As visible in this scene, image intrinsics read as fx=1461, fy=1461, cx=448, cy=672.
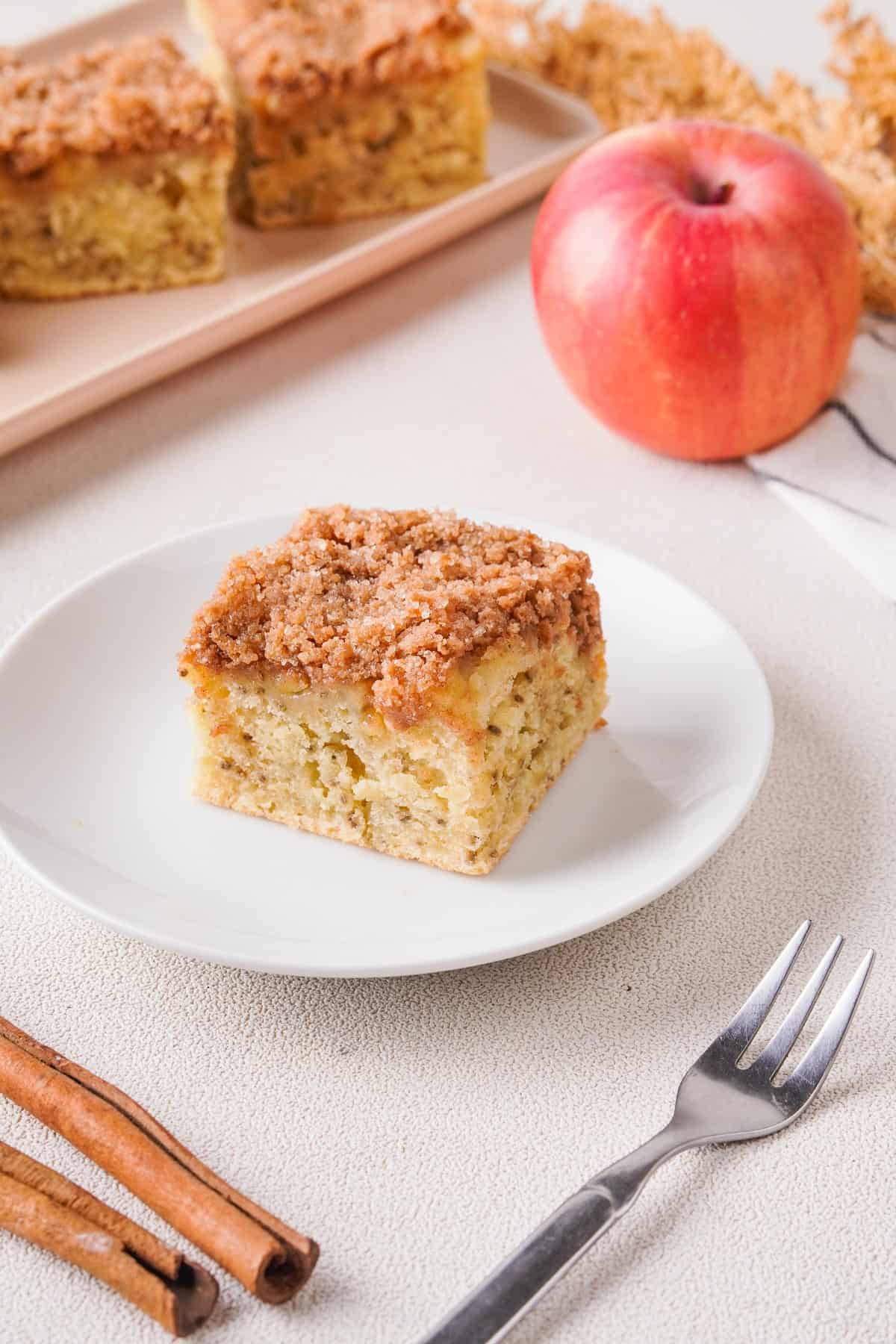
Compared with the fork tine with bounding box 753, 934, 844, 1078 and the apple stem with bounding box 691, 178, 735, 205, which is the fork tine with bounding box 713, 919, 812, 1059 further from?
the apple stem with bounding box 691, 178, 735, 205

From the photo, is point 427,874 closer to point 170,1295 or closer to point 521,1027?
point 521,1027

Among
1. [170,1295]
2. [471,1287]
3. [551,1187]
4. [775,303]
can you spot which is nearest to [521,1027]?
[551,1187]

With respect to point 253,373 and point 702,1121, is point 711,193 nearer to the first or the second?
point 253,373

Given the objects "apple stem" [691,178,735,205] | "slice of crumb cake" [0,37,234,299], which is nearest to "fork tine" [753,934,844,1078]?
"apple stem" [691,178,735,205]

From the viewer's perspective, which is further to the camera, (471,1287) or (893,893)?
(893,893)

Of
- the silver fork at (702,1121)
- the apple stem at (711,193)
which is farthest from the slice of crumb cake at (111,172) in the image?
the silver fork at (702,1121)

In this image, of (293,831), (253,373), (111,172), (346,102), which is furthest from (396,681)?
(346,102)
